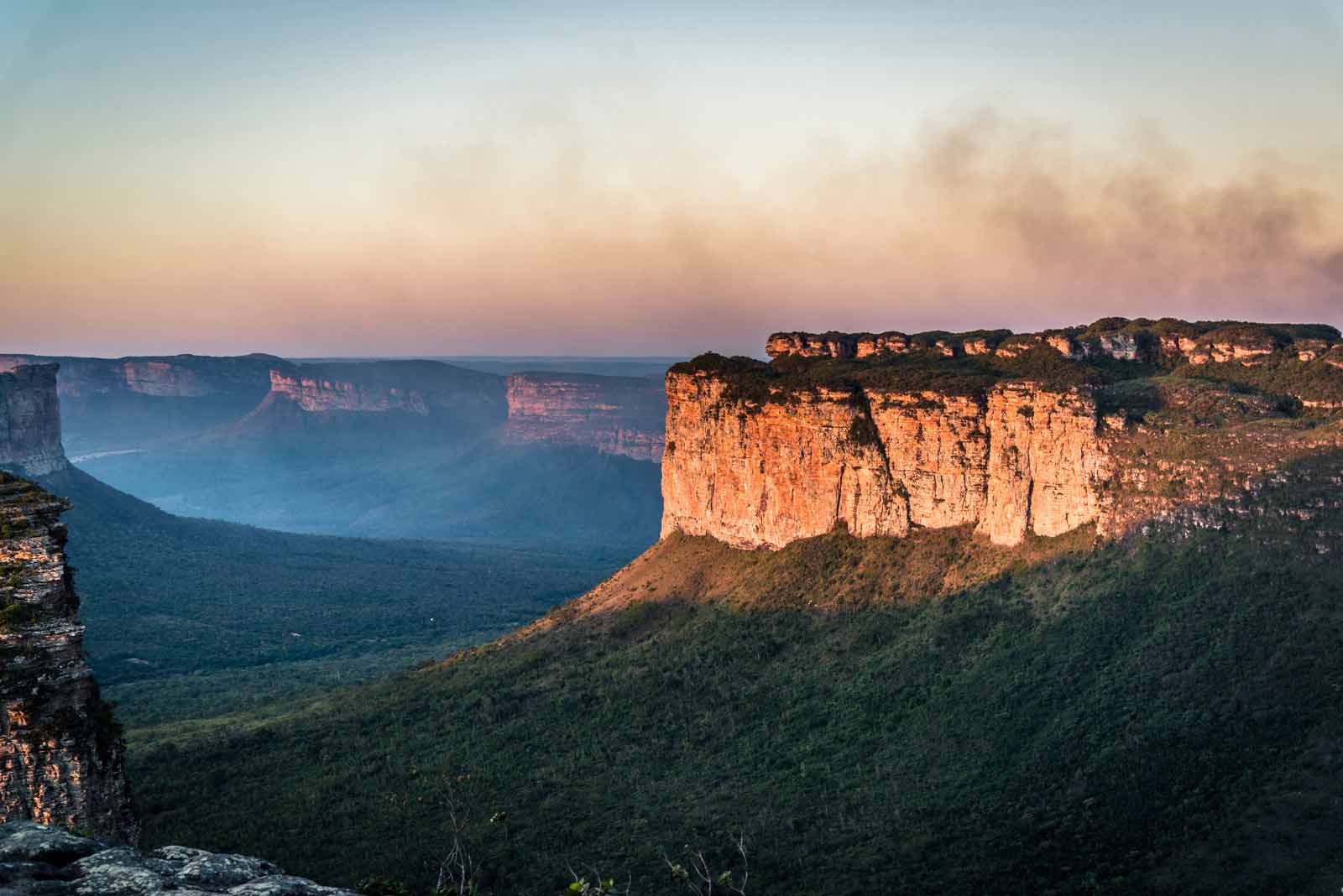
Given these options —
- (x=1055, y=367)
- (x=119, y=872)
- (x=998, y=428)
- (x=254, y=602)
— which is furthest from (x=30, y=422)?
(x=119, y=872)

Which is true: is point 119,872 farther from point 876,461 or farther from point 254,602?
point 254,602

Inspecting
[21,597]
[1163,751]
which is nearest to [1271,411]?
[1163,751]

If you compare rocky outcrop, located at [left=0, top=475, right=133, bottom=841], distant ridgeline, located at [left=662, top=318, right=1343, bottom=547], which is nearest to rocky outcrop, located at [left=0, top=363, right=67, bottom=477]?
distant ridgeline, located at [left=662, top=318, right=1343, bottom=547]

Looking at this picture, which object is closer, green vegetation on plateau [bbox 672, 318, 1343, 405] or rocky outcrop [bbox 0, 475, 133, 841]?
rocky outcrop [bbox 0, 475, 133, 841]

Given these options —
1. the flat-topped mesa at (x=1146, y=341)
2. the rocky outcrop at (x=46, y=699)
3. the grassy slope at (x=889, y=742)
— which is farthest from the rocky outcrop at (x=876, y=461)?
the rocky outcrop at (x=46, y=699)

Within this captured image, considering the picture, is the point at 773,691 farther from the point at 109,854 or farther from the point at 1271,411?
the point at 109,854

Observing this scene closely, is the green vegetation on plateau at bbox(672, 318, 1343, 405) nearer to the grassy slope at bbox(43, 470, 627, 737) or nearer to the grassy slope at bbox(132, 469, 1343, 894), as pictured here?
the grassy slope at bbox(132, 469, 1343, 894)
